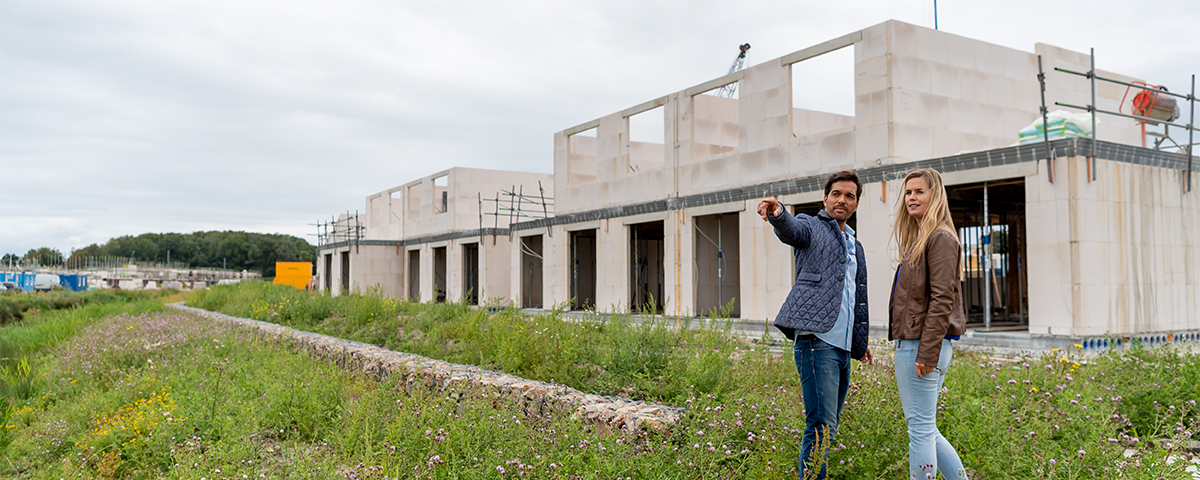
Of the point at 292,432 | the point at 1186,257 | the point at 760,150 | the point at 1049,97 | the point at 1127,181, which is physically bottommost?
the point at 292,432

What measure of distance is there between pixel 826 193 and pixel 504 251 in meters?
22.1

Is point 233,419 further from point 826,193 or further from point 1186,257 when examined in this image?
point 1186,257

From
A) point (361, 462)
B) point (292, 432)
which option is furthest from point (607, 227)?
point (361, 462)

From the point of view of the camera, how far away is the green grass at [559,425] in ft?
12.7

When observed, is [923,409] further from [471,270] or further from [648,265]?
[471,270]

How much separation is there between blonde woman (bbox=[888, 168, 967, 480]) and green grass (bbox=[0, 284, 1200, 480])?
60 centimetres

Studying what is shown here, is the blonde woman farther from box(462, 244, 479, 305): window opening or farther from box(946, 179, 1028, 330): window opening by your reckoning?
box(462, 244, 479, 305): window opening

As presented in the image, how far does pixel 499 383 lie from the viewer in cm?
599

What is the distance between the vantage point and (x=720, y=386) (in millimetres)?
5488

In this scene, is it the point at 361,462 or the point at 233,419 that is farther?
the point at 233,419

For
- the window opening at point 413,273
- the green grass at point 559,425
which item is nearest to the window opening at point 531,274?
the window opening at point 413,273

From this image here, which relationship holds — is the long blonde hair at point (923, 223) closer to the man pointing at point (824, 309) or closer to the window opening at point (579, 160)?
the man pointing at point (824, 309)

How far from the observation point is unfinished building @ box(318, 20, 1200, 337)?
10031 millimetres

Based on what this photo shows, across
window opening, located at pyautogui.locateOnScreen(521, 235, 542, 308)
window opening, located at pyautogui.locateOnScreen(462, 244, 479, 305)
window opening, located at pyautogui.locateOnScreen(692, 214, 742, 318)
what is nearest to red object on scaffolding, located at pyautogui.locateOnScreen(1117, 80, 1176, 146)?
window opening, located at pyautogui.locateOnScreen(692, 214, 742, 318)
